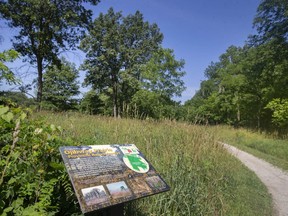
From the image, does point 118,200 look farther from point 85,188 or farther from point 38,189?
point 38,189

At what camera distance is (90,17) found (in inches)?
531

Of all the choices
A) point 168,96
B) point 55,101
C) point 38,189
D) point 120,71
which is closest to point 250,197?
point 38,189

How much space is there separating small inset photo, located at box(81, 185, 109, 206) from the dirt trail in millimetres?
4068

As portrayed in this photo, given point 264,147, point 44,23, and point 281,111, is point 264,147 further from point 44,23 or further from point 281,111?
point 44,23

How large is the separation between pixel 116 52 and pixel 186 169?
2453cm

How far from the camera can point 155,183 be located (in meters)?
2.07

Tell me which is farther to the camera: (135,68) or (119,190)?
(135,68)

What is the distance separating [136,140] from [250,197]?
2.68 meters

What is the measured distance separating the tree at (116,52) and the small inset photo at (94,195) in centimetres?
2338

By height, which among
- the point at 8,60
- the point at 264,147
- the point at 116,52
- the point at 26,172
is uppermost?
the point at 116,52

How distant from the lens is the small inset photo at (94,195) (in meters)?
1.57

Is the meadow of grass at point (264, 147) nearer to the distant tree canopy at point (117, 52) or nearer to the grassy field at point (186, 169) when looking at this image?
the grassy field at point (186, 169)

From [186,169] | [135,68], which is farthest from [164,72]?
[186,169]

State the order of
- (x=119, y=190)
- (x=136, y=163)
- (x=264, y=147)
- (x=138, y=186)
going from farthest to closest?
(x=264, y=147) < (x=136, y=163) < (x=138, y=186) < (x=119, y=190)
